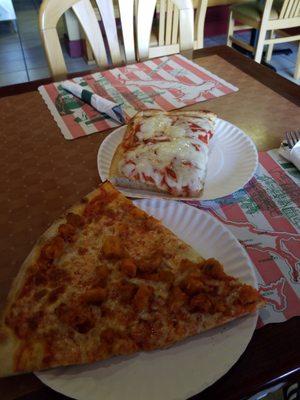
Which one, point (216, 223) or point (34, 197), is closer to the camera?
point (216, 223)

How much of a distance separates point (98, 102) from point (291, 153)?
553 mm

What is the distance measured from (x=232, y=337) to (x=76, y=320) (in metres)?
0.22

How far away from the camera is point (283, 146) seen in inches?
33.7

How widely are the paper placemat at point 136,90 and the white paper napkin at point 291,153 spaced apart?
332mm

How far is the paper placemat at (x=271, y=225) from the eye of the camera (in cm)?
58

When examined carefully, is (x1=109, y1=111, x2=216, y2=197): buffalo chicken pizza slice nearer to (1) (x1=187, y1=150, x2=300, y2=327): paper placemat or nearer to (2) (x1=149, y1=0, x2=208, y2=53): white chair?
(1) (x1=187, y1=150, x2=300, y2=327): paper placemat

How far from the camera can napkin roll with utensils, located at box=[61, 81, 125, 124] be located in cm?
101

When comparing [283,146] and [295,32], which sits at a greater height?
[283,146]

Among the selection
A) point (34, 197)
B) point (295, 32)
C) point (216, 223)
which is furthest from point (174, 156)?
point (295, 32)

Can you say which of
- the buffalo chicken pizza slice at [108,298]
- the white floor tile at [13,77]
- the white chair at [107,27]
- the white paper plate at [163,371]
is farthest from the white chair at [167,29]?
the white floor tile at [13,77]

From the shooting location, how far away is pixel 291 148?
830 millimetres

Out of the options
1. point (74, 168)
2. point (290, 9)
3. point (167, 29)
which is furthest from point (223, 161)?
point (290, 9)

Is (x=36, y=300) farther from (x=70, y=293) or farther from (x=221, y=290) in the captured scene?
(x=221, y=290)

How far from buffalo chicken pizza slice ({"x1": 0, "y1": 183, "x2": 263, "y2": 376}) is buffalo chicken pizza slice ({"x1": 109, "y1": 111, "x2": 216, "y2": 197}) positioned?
0.15 metres
